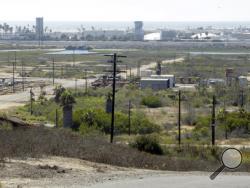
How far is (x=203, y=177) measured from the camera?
15867 mm

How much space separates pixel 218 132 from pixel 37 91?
42630 millimetres

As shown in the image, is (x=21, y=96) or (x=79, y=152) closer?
(x=79, y=152)

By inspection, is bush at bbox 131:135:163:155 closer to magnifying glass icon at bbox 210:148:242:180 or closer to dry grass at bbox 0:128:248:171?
dry grass at bbox 0:128:248:171

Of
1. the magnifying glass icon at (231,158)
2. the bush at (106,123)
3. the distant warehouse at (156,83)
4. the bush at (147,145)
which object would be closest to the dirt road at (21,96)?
the distant warehouse at (156,83)

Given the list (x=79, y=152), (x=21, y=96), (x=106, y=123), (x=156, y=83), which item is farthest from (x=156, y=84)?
(x=79, y=152)

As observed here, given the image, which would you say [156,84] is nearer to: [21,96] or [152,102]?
[21,96]

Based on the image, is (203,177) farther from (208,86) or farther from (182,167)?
(208,86)

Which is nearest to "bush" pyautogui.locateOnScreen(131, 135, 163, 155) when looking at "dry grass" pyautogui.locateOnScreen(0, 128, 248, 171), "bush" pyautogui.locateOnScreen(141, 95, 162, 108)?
"dry grass" pyautogui.locateOnScreen(0, 128, 248, 171)

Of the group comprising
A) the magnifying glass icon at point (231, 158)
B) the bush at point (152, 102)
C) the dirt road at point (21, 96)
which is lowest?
the dirt road at point (21, 96)

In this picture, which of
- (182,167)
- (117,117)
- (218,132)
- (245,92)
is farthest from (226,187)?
(245,92)

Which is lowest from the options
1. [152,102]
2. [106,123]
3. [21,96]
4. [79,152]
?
[21,96]

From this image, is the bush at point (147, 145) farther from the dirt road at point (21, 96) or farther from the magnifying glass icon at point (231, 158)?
the dirt road at point (21, 96)

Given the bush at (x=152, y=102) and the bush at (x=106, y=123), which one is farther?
the bush at (x=152, y=102)

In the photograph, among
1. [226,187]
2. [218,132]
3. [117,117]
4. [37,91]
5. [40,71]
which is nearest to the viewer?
[226,187]
